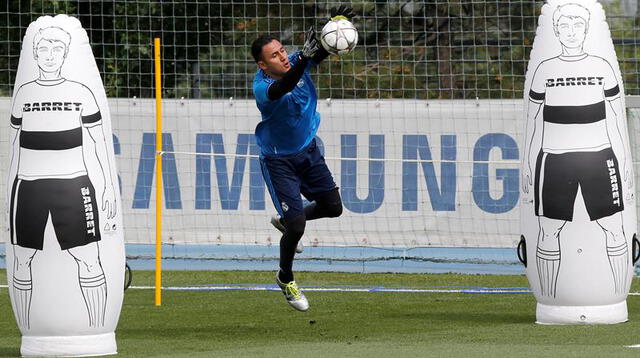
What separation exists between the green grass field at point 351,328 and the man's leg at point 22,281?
1.30ft

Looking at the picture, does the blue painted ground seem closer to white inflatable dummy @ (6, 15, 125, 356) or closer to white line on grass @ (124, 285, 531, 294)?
white line on grass @ (124, 285, 531, 294)

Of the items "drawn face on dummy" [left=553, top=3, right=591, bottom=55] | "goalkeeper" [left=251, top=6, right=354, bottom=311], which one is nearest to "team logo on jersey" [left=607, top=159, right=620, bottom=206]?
"drawn face on dummy" [left=553, top=3, right=591, bottom=55]

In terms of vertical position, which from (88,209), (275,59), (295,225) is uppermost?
(275,59)

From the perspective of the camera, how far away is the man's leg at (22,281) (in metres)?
7.21

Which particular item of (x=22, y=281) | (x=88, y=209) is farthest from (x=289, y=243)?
(x=22, y=281)

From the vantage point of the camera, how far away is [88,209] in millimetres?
7207

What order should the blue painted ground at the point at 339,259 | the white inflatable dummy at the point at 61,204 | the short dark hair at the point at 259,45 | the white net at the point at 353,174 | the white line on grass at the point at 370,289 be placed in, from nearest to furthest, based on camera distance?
the white inflatable dummy at the point at 61,204
the short dark hair at the point at 259,45
the white line on grass at the point at 370,289
the blue painted ground at the point at 339,259
the white net at the point at 353,174

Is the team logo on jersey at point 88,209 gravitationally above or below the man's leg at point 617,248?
above

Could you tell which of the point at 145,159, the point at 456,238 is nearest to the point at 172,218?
the point at 145,159

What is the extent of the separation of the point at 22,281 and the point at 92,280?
381 millimetres

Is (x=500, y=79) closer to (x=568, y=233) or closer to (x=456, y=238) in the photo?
(x=456, y=238)

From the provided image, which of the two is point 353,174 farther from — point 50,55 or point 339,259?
point 50,55

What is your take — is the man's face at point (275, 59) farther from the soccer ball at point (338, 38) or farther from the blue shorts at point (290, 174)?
the soccer ball at point (338, 38)

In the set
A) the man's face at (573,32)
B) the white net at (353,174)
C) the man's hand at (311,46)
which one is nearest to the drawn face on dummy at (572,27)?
the man's face at (573,32)
